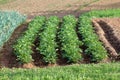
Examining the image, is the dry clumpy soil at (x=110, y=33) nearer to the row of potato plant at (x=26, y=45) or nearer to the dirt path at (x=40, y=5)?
the row of potato plant at (x=26, y=45)

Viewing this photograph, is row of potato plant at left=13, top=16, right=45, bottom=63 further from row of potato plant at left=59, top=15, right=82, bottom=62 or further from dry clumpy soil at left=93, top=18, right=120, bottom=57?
dry clumpy soil at left=93, top=18, right=120, bottom=57

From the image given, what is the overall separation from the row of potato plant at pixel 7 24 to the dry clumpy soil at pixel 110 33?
3470 mm

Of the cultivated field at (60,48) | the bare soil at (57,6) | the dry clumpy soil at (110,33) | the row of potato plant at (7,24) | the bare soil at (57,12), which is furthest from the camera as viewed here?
the bare soil at (57,6)

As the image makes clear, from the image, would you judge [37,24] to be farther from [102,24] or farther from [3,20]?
[102,24]

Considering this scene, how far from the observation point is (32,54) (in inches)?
495

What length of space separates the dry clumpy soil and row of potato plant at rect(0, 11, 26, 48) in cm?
347

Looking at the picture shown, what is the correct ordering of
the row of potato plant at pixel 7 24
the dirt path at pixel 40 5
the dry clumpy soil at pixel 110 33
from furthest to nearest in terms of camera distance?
the dirt path at pixel 40 5 → the row of potato plant at pixel 7 24 → the dry clumpy soil at pixel 110 33

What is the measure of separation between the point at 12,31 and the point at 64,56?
511 cm

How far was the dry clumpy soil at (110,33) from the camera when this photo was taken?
12.7 m

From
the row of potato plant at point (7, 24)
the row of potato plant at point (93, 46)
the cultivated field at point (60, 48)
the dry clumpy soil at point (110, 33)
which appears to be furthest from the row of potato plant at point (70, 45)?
the row of potato plant at point (7, 24)

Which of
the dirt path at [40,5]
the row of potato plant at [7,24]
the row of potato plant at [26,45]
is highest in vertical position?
the row of potato plant at [26,45]

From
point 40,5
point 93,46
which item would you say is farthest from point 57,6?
point 93,46

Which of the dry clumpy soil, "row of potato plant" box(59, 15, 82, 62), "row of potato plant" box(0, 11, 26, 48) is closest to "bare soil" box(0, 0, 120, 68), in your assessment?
the dry clumpy soil

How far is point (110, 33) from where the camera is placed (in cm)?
1497
